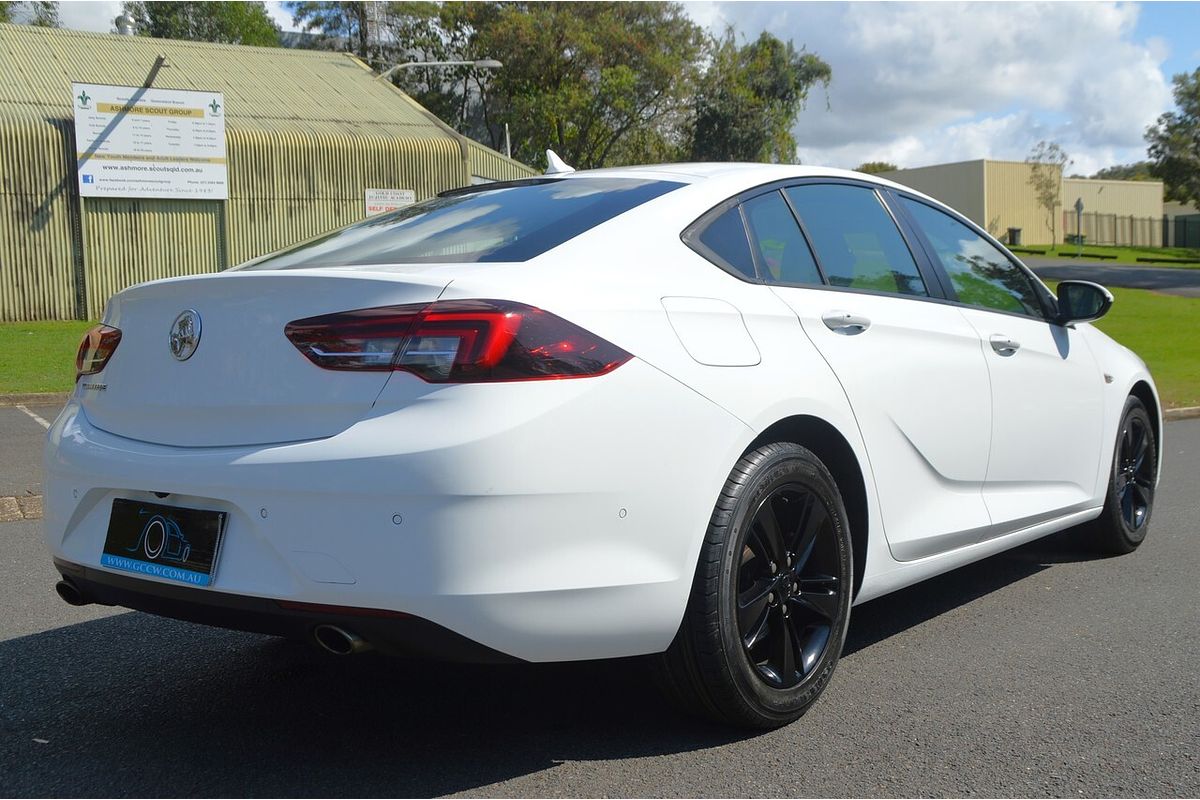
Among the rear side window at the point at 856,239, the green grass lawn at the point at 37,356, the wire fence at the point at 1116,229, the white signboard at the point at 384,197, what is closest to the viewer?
the rear side window at the point at 856,239

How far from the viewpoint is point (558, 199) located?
360 cm

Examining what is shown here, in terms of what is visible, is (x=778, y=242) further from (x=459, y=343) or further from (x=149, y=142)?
(x=149, y=142)

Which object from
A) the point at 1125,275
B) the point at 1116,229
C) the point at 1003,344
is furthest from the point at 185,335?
the point at 1116,229

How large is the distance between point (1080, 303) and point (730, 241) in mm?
2197

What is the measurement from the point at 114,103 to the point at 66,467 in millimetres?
19498

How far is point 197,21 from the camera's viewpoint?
5791 centimetres

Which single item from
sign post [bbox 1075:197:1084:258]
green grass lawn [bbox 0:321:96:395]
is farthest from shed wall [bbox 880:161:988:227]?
green grass lawn [bbox 0:321:96:395]

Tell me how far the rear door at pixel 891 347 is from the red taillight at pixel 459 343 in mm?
925

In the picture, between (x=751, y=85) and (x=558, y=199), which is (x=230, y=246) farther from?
(x=751, y=85)

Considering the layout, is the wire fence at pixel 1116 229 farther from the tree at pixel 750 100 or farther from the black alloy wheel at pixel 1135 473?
the black alloy wheel at pixel 1135 473

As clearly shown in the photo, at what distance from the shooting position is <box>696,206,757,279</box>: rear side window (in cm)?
342

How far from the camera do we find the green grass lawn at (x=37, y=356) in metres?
12.0

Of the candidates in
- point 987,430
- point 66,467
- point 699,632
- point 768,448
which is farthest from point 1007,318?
point 66,467

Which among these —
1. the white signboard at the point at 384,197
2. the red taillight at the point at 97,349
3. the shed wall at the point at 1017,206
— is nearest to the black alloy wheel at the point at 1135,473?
the red taillight at the point at 97,349
